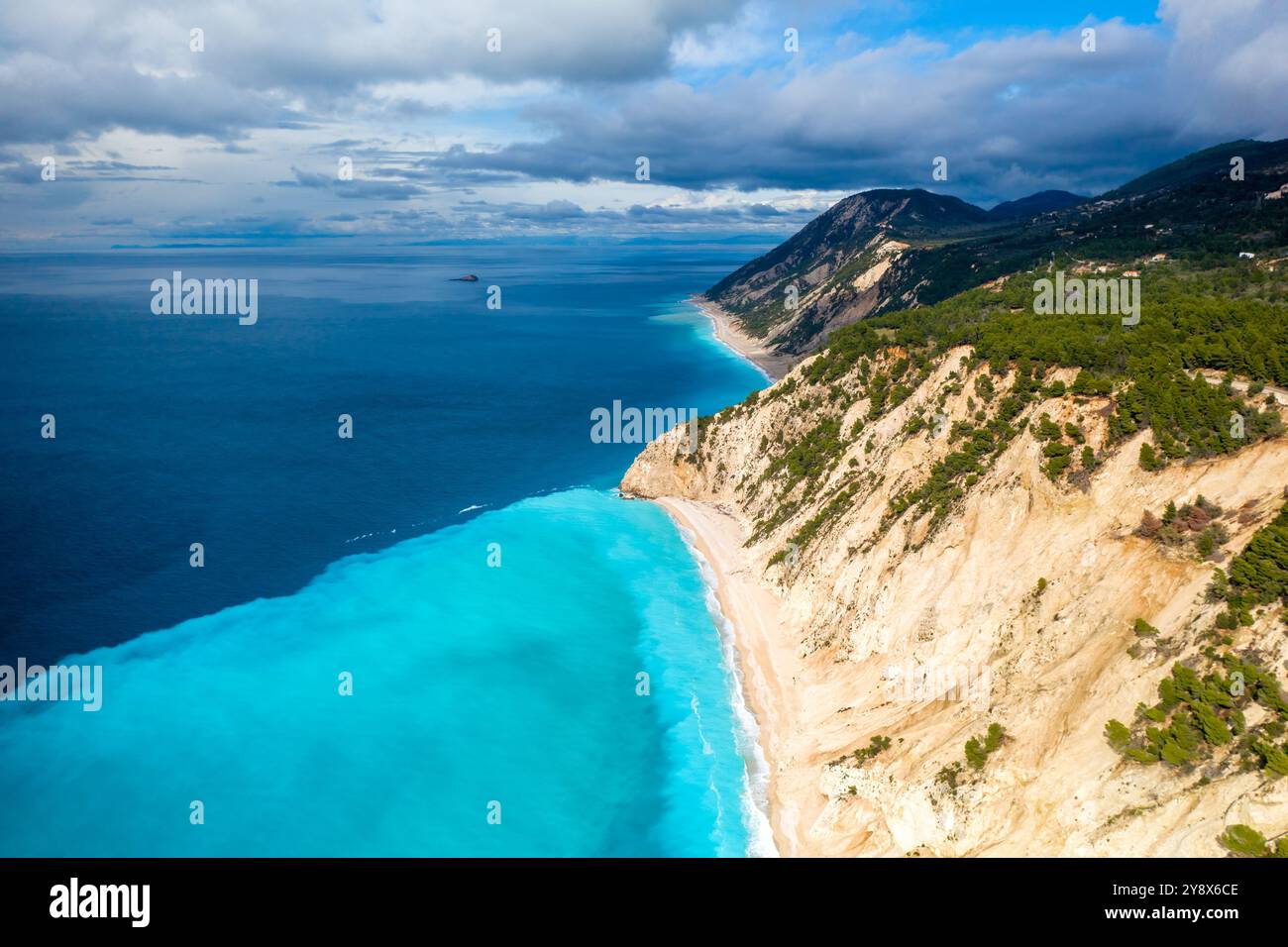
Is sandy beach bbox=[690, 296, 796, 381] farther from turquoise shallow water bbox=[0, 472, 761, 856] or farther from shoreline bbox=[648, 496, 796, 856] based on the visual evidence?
turquoise shallow water bbox=[0, 472, 761, 856]

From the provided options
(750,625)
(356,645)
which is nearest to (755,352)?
(750,625)

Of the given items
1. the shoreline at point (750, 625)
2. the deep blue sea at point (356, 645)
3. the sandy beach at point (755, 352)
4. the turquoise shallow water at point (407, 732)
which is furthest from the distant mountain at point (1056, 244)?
the turquoise shallow water at point (407, 732)

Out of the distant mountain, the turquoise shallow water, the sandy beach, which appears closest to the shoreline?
the turquoise shallow water

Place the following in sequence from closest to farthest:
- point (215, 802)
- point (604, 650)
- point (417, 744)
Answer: point (215, 802)
point (417, 744)
point (604, 650)

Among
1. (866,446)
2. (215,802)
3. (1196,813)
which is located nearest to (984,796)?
(1196,813)

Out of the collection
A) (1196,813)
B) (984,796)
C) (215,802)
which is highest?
(1196,813)

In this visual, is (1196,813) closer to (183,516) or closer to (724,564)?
(724,564)
